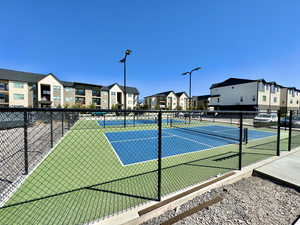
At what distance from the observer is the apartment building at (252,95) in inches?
1348

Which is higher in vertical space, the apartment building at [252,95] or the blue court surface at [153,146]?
the apartment building at [252,95]

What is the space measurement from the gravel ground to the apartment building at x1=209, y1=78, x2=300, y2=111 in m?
37.8

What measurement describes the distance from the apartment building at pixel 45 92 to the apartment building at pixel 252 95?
1426 inches

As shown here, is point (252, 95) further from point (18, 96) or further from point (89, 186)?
point (18, 96)

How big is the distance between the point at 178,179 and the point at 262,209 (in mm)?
1696

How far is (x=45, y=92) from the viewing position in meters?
38.8

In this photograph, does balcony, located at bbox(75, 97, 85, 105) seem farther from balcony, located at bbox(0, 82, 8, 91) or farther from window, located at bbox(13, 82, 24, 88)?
balcony, located at bbox(0, 82, 8, 91)

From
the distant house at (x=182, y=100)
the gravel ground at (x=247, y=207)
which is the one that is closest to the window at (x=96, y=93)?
the distant house at (x=182, y=100)

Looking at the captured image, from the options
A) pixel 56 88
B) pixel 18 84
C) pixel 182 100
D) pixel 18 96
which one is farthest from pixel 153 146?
pixel 182 100

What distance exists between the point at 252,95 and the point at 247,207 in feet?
131

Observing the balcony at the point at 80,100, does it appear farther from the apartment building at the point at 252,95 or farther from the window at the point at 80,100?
the apartment building at the point at 252,95

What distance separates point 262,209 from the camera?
2484 mm

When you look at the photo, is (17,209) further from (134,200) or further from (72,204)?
(134,200)

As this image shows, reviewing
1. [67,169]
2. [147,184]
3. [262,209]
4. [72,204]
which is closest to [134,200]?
[147,184]
